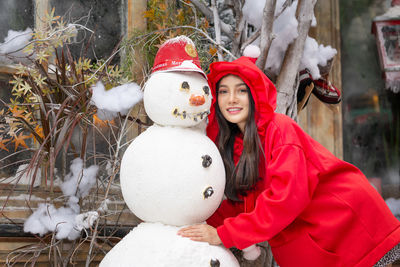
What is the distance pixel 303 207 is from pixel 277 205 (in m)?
0.14

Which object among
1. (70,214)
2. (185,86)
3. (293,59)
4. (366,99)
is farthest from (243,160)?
(366,99)

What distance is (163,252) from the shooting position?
5.76 feet

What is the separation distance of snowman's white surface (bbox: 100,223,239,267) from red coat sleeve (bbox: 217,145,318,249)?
0.10 metres

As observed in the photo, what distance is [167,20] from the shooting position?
300cm

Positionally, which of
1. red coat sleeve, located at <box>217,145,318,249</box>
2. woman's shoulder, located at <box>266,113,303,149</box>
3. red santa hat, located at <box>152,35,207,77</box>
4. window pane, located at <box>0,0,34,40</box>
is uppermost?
window pane, located at <box>0,0,34,40</box>

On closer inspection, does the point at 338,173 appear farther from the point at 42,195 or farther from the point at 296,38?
the point at 42,195

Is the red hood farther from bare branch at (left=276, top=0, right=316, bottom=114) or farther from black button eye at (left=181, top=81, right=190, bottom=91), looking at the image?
bare branch at (left=276, top=0, right=316, bottom=114)

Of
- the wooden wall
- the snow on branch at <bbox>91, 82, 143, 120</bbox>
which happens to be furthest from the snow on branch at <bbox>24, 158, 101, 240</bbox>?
the wooden wall

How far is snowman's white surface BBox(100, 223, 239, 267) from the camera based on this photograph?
5.74 ft

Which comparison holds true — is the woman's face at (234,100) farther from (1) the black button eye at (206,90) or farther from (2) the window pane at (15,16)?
(2) the window pane at (15,16)

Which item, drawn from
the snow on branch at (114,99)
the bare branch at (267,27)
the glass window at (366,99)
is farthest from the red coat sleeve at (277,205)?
the glass window at (366,99)

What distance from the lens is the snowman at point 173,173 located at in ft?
5.89

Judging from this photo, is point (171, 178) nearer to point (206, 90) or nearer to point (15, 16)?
point (206, 90)

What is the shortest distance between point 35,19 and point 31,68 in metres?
0.48
